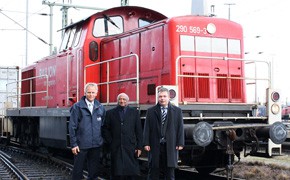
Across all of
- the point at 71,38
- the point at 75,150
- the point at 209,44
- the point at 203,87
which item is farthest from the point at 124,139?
the point at 71,38

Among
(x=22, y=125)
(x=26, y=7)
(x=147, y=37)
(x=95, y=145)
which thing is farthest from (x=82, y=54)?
(x=26, y=7)

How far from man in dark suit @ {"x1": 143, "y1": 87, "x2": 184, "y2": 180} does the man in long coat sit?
1.73ft

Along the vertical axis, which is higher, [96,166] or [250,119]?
[250,119]

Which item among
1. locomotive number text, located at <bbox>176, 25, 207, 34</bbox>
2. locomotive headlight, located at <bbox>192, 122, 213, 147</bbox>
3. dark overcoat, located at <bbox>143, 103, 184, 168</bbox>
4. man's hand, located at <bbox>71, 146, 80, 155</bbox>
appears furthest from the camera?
locomotive number text, located at <bbox>176, 25, 207, 34</bbox>

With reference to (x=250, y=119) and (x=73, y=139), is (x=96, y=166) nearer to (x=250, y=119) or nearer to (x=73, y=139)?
(x=73, y=139)

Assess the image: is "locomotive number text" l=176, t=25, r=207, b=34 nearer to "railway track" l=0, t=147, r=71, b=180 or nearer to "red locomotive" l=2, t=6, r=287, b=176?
"red locomotive" l=2, t=6, r=287, b=176

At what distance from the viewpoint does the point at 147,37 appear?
9219mm

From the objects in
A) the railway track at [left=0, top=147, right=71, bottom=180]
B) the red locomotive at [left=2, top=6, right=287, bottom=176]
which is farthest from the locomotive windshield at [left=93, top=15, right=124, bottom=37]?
the railway track at [left=0, top=147, right=71, bottom=180]

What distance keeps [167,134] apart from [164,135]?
0.06 metres

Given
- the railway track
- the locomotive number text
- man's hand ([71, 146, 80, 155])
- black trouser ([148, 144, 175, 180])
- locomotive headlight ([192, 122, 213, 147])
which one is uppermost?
the locomotive number text

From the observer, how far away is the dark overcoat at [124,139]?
6.96 meters

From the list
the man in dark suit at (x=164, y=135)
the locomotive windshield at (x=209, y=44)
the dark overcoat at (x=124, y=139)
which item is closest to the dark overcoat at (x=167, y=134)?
the man in dark suit at (x=164, y=135)

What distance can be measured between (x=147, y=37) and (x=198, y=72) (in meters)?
1.32

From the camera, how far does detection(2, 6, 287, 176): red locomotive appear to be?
790 centimetres
